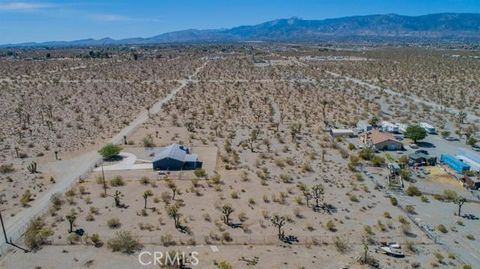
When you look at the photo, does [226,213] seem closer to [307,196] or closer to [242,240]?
[242,240]

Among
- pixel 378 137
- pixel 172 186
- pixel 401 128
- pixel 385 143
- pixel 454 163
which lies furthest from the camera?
pixel 401 128

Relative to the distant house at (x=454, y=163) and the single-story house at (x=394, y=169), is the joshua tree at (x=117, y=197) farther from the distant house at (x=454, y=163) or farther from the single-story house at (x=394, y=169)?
the distant house at (x=454, y=163)

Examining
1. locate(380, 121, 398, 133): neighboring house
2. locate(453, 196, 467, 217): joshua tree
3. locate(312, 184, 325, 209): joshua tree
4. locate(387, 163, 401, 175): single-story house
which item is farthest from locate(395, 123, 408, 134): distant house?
locate(312, 184, 325, 209): joshua tree

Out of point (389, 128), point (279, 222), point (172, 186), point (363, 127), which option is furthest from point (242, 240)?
point (389, 128)

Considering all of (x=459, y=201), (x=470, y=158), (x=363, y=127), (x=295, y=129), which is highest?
(x=295, y=129)

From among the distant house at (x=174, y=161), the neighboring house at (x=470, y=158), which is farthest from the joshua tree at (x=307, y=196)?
the neighboring house at (x=470, y=158)

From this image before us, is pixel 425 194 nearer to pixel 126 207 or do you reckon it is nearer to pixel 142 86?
pixel 126 207
